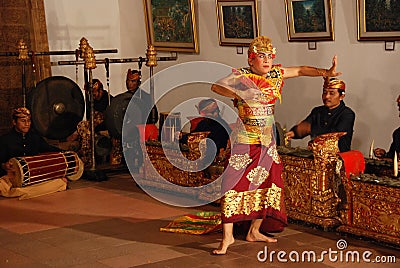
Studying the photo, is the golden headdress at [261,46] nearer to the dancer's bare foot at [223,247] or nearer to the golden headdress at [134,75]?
the dancer's bare foot at [223,247]

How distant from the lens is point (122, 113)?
9398mm

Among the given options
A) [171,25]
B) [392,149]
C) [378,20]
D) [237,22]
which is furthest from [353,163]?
[171,25]

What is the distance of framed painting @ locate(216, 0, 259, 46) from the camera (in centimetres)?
877

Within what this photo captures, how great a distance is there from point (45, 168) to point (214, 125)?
76.1 inches

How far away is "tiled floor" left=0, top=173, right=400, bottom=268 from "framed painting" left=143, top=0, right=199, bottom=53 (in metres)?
2.60

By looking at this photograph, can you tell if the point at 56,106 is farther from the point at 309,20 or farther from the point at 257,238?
the point at 257,238

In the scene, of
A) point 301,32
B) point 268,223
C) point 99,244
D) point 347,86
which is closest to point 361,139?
point 347,86

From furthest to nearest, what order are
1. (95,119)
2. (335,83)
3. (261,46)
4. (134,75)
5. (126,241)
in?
(95,119) → (134,75) → (335,83) → (126,241) → (261,46)

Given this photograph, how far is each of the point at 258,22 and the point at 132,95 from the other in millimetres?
1801

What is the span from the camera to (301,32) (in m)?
8.17

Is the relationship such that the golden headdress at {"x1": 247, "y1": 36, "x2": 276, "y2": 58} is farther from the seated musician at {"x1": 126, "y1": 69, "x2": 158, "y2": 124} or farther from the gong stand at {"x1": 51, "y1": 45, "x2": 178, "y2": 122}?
the seated musician at {"x1": 126, "y1": 69, "x2": 158, "y2": 124}

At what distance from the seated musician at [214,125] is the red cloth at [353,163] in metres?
1.59

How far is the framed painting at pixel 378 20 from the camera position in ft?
23.5

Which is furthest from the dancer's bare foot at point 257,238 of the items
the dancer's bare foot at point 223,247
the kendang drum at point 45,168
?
the kendang drum at point 45,168
